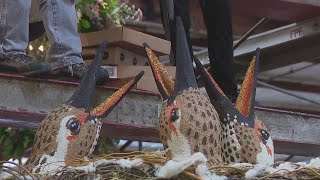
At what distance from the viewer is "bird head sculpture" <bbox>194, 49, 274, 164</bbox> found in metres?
1.96

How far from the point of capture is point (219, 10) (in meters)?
2.96

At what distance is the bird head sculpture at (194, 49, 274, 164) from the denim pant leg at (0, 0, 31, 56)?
900mm

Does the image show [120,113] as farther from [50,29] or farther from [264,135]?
[264,135]

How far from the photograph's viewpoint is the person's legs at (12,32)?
2652mm

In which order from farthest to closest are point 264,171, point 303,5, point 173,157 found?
point 303,5 → point 173,157 → point 264,171

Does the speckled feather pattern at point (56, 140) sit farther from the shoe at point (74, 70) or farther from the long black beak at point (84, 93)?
the shoe at point (74, 70)

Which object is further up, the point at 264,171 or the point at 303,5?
the point at 303,5

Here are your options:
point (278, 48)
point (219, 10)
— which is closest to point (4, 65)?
point (219, 10)

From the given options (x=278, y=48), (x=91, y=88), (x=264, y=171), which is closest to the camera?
(x=264, y=171)

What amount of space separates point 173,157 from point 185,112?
12cm

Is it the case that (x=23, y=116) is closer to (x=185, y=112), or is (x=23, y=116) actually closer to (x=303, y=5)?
(x=185, y=112)

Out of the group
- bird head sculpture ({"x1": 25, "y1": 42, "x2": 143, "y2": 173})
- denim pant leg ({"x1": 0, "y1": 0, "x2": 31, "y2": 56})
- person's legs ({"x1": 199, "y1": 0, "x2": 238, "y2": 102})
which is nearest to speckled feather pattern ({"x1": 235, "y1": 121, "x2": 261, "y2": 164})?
bird head sculpture ({"x1": 25, "y1": 42, "x2": 143, "y2": 173})

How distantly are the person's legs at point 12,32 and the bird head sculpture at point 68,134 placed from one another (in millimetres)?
680

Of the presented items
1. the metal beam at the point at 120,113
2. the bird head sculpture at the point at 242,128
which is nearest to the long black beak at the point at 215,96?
the bird head sculpture at the point at 242,128
